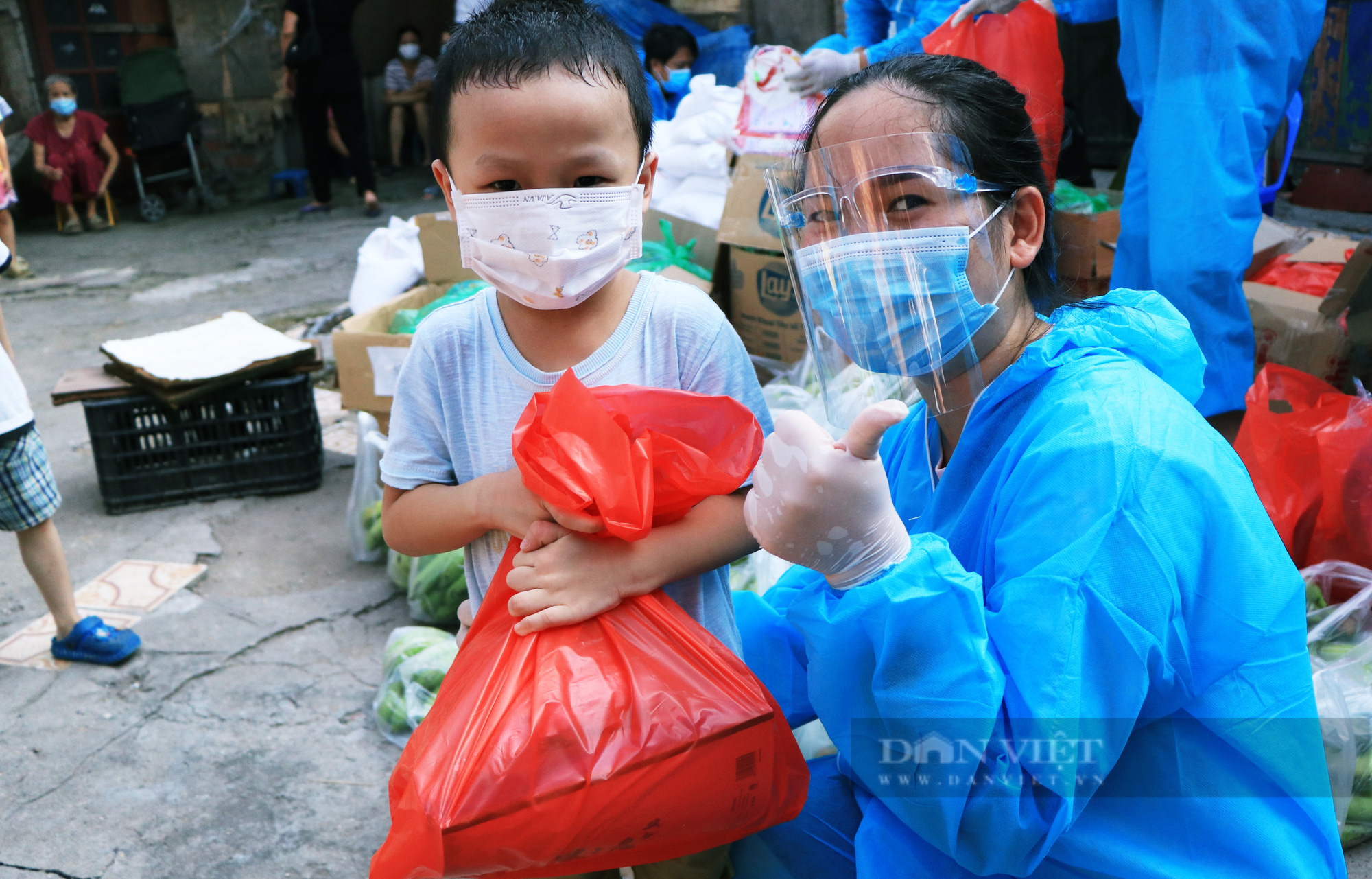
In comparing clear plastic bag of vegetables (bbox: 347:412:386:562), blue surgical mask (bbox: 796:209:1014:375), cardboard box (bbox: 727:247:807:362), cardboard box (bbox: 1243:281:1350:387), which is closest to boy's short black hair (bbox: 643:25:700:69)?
cardboard box (bbox: 727:247:807:362)

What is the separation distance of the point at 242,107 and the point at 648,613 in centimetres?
1167

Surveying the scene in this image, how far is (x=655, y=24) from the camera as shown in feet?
21.9

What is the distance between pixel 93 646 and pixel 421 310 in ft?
4.93

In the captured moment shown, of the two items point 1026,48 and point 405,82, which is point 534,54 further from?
point 405,82

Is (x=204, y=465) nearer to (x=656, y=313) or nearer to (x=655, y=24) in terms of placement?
(x=656, y=313)

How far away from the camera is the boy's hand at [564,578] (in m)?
1.06

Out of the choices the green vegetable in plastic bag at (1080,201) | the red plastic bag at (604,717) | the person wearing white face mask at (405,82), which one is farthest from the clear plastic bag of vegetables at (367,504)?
the person wearing white face mask at (405,82)

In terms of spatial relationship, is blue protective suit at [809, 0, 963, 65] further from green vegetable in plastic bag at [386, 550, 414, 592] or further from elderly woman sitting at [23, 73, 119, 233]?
elderly woman sitting at [23, 73, 119, 233]

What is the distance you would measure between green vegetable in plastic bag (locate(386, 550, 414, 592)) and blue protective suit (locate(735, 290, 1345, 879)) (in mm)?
2141

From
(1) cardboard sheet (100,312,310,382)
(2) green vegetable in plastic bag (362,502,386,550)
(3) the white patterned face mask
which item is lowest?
(2) green vegetable in plastic bag (362,502,386,550)

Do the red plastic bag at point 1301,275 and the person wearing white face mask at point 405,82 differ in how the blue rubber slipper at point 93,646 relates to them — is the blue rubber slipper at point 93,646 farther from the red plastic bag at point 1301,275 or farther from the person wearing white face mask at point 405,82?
the person wearing white face mask at point 405,82

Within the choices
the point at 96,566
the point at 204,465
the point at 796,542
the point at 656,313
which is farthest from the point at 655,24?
the point at 796,542

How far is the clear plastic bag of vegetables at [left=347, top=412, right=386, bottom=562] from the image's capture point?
3193 mm

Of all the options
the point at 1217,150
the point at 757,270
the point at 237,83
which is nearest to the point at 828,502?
the point at 1217,150
